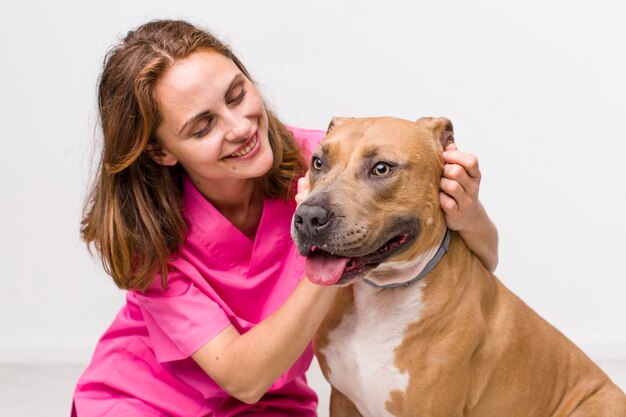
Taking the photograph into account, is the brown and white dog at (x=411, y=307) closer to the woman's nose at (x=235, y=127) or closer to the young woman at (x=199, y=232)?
the young woman at (x=199, y=232)

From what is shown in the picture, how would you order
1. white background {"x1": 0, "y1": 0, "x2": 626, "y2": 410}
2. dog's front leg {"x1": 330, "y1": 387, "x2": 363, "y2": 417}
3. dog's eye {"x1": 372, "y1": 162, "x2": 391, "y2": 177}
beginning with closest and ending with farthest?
dog's eye {"x1": 372, "y1": 162, "x2": 391, "y2": 177} < dog's front leg {"x1": 330, "y1": 387, "x2": 363, "y2": 417} < white background {"x1": 0, "y1": 0, "x2": 626, "y2": 410}

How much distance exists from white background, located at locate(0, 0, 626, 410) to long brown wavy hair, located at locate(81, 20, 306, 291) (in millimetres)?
1413

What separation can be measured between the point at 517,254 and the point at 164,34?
2.54m

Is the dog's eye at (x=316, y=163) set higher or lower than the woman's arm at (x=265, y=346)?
higher

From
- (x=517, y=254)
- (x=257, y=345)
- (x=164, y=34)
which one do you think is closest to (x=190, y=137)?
(x=164, y=34)

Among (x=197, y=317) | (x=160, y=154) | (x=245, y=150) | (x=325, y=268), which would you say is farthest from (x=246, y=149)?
(x=325, y=268)

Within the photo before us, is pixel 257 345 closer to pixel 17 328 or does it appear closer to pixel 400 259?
pixel 400 259

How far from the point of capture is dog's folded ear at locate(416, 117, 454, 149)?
3.31 metres

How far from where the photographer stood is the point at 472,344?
334 cm

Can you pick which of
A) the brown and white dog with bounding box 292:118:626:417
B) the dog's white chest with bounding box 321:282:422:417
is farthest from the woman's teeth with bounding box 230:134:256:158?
the dog's white chest with bounding box 321:282:422:417

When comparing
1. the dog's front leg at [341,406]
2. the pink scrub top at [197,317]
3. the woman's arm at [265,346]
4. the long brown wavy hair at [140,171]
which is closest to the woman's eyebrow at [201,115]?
the long brown wavy hair at [140,171]

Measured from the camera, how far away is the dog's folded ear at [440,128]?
331 centimetres

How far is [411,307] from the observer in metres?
3.34

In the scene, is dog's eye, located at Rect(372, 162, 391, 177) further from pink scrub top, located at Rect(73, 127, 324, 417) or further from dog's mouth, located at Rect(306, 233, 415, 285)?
pink scrub top, located at Rect(73, 127, 324, 417)
